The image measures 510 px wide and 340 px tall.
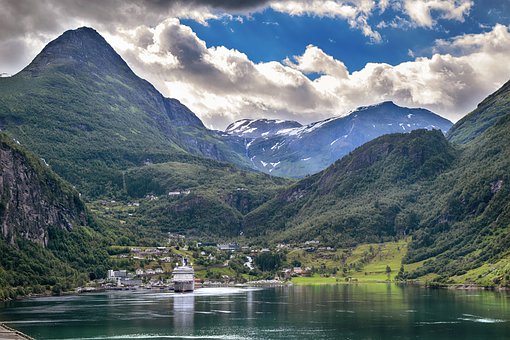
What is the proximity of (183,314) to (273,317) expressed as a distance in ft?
66.0

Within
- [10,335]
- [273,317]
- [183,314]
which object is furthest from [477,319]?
[10,335]

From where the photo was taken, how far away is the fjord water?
372 ft

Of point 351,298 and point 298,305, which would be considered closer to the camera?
point 298,305

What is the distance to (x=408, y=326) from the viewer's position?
120 meters

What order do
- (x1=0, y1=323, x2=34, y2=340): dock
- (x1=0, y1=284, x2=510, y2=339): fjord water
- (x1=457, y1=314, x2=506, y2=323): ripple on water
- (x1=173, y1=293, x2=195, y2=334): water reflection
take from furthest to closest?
(x1=173, y1=293, x2=195, y2=334): water reflection, (x1=457, y1=314, x2=506, y2=323): ripple on water, (x1=0, y1=284, x2=510, y2=339): fjord water, (x1=0, y1=323, x2=34, y2=340): dock

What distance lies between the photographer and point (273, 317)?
13962cm

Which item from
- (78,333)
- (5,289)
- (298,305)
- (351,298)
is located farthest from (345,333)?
(5,289)

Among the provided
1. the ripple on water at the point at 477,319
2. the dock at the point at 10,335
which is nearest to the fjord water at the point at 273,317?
the ripple on water at the point at 477,319

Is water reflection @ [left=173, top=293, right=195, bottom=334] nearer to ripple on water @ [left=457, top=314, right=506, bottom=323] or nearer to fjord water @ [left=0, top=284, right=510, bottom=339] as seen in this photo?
fjord water @ [left=0, top=284, right=510, bottom=339]

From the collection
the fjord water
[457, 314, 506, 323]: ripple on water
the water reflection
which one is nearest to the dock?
the fjord water

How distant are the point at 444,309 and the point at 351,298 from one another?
35.9 meters

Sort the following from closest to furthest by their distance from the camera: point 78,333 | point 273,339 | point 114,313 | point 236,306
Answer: point 273,339, point 78,333, point 114,313, point 236,306

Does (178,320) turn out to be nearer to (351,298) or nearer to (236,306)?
(236,306)

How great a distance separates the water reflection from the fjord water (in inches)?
7.2
